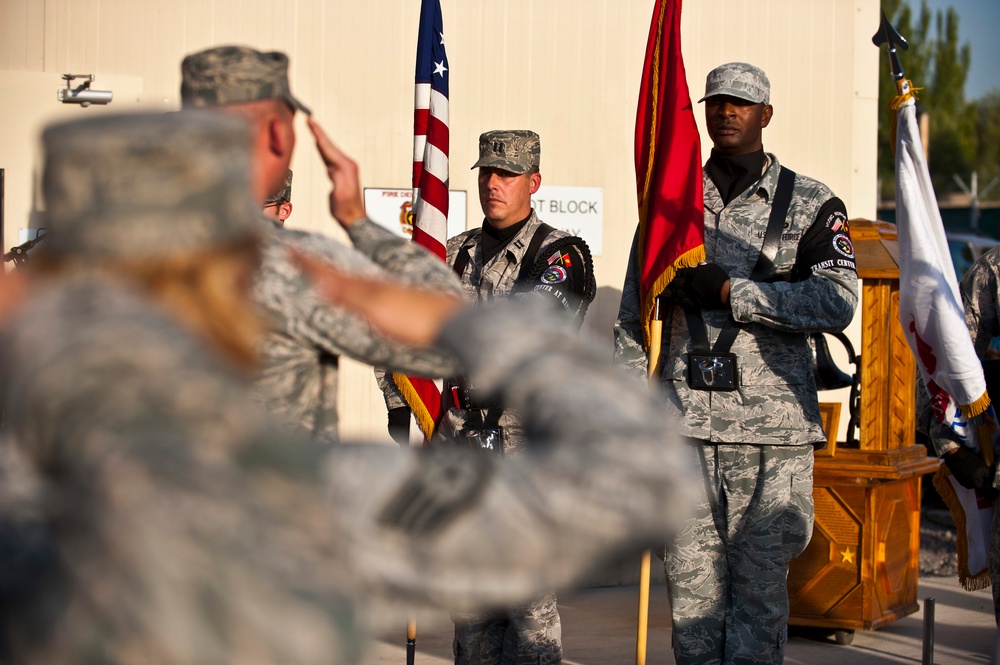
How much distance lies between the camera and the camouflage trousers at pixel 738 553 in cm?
430

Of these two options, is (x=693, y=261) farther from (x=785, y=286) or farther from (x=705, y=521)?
(x=705, y=521)

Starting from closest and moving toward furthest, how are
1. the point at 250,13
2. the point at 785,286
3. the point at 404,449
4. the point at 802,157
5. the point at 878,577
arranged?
the point at 404,449 → the point at 785,286 → the point at 878,577 → the point at 250,13 → the point at 802,157

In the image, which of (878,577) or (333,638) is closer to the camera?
(333,638)

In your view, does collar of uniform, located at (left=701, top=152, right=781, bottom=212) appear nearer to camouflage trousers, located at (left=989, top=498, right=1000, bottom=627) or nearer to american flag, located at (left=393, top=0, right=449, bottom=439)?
american flag, located at (left=393, top=0, right=449, bottom=439)

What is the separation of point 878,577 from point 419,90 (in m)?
3.27

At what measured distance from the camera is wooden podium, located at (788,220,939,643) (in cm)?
588

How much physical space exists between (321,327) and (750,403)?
A: 312 cm

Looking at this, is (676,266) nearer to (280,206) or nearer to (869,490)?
(280,206)

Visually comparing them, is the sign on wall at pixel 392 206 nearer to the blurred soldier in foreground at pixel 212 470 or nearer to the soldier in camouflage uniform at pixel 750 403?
the soldier in camouflage uniform at pixel 750 403

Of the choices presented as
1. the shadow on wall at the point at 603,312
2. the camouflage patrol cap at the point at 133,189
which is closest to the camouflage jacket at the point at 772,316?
the shadow on wall at the point at 603,312

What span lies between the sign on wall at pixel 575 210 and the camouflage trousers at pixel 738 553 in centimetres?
271

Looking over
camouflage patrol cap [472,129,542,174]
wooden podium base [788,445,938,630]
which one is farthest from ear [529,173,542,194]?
wooden podium base [788,445,938,630]

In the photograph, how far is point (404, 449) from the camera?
1.25 meters

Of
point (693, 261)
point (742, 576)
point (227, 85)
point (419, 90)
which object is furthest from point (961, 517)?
point (227, 85)
